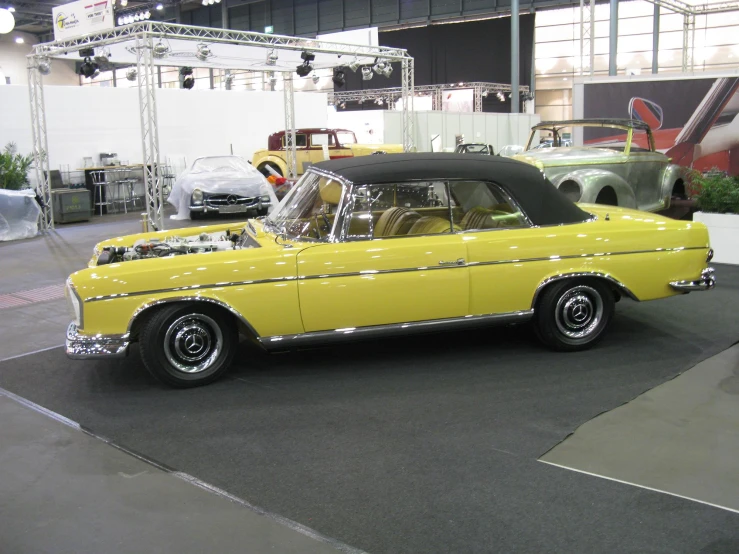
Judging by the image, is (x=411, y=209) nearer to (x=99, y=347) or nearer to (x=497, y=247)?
(x=497, y=247)

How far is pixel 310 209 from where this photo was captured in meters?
5.36

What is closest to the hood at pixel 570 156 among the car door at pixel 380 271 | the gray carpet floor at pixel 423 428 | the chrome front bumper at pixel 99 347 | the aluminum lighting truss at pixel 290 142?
the gray carpet floor at pixel 423 428

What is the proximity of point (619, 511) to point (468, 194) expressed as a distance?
105 inches

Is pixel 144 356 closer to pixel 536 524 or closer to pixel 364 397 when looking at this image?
pixel 364 397

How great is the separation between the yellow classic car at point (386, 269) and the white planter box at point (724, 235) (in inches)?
143

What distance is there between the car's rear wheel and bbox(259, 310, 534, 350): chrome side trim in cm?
17

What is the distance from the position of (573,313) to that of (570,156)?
549 cm

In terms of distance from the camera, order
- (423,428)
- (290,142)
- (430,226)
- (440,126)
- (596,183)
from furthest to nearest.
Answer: (440,126)
(290,142)
(596,183)
(430,226)
(423,428)

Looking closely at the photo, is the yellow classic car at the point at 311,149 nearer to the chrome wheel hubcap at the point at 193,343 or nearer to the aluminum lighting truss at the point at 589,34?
the aluminum lighting truss at the point at 589,34

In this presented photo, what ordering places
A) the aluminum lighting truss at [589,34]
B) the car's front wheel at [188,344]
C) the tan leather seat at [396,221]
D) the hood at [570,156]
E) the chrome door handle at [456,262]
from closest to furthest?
1. the car's front wheel at [188,344]
2. the chrome door handle at [456,262]
3. the tan leather seat at [396,221]
4. the hood at [570,156]
5. the aluminum lighting truss at [589,34]

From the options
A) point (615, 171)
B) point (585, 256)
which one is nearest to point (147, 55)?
point (615, 171)

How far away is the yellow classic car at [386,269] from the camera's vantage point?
4762 mm

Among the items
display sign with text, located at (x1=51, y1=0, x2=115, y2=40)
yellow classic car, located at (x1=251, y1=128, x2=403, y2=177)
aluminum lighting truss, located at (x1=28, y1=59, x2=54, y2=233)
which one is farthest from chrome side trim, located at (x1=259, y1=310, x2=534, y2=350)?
yellow classic car, located at (x1=251, y1=128, x2=403, y2=177)

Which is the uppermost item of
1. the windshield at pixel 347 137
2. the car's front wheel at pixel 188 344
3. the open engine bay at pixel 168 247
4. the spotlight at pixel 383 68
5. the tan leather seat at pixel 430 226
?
the spotlight at pixel 383 68
